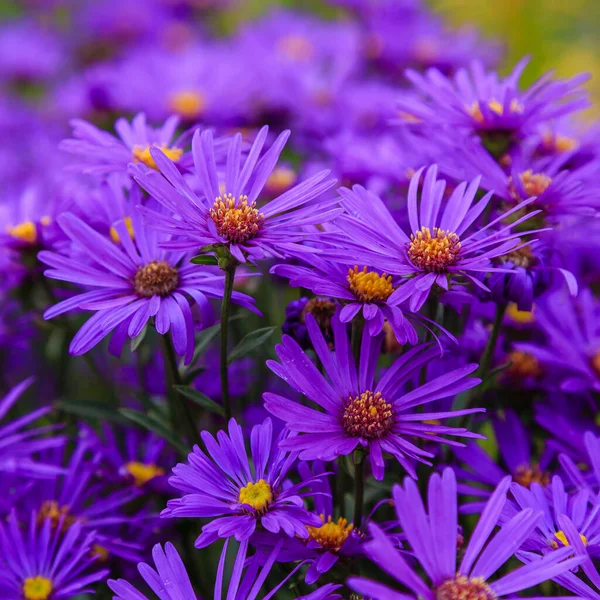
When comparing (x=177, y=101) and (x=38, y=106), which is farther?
(x=38, y=106)

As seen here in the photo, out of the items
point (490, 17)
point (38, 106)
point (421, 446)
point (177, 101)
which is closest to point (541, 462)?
point (421, 446)

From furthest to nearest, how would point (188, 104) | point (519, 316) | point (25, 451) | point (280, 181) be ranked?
point (188, 104) < point (280, 181) < point (519, 316) < point (25, 451)

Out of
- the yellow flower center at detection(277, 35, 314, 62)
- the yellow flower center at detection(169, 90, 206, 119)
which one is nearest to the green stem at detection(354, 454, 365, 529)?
the yellow flower center at detection(169, 90, 206, 119)

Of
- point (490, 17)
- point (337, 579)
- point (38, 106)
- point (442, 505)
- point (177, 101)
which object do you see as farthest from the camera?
point (490, 17)

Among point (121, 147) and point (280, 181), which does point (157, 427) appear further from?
point (280, 181)

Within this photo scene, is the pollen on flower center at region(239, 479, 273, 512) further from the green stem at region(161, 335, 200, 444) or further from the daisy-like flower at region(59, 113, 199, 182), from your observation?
the daisy-like flower at region(59, 113, 199, 182)

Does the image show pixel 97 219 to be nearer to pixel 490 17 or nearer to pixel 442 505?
pixel 442 505

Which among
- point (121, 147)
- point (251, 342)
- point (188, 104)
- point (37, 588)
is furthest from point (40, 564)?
point (188, 104)
